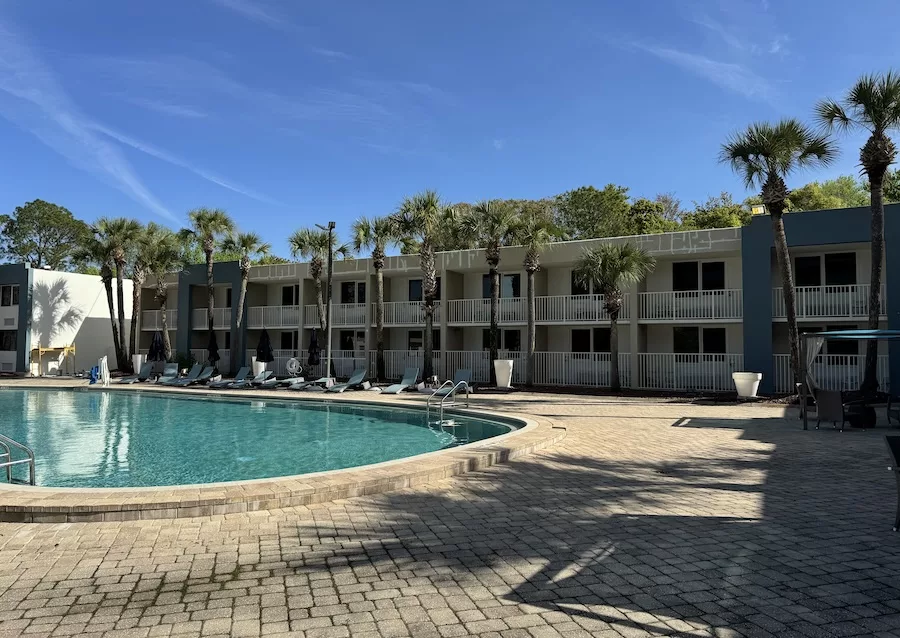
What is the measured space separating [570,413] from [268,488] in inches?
370

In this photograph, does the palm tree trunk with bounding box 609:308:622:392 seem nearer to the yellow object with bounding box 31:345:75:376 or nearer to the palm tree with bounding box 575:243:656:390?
the palm tree with bounding box 575:243:656:390

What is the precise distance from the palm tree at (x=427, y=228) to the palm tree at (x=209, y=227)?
1085cm

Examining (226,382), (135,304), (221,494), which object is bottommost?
(226,382)

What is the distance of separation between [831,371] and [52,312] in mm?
37394

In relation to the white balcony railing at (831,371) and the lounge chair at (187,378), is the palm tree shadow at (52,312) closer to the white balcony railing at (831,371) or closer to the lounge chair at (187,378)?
the lounge chair at (187,378)

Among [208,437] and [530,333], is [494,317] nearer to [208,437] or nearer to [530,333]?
[530,333]

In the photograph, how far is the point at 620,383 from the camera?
2053 cm

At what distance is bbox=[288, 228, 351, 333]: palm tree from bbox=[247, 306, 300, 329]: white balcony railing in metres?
2.06

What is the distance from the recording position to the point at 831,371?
1770 cm

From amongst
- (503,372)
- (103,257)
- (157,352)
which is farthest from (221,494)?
(103,257)

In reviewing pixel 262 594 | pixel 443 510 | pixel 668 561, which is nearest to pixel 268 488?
pixel 443 510

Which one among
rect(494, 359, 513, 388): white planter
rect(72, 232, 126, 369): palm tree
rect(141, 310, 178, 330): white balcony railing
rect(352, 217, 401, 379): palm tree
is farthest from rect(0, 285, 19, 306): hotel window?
rect(494, 359, 513, 388): white planter

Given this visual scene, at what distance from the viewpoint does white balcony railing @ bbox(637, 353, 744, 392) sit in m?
18.9

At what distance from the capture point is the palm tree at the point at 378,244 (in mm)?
24203
